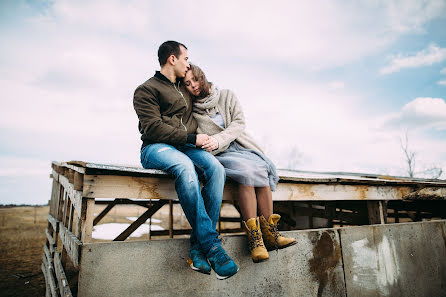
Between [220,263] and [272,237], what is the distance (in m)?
0.69

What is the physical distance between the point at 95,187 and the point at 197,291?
1389 mm

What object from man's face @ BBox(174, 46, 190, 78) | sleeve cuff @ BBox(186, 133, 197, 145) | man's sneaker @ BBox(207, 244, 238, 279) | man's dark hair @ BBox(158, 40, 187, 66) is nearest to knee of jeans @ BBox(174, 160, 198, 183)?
sleeve cuff @ BBox(186, 133, 197, 145)

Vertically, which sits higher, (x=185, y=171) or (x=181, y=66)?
(x=181, y=66)

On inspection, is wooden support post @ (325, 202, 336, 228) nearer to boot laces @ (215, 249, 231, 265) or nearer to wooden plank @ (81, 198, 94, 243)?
boot laces @ (215, 249, 231, 265)

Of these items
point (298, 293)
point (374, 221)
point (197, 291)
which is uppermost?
point (374, 221)

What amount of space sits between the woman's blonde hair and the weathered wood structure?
1.04m

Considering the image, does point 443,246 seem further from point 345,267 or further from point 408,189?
point 345,267

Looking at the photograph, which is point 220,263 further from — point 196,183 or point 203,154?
point 203,154

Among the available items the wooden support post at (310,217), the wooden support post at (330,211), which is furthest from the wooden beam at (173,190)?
the wooden support post at (310,217)

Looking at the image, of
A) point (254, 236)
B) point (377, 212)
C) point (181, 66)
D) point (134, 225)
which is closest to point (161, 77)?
point (181, 66)

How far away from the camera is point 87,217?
225 cm

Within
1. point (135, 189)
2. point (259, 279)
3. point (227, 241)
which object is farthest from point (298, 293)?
point (135, 189)

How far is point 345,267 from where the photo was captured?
328 centimetres

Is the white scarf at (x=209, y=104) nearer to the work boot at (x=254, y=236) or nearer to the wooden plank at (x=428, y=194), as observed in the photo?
the work boot at (x=254, y=236)
